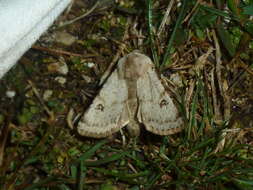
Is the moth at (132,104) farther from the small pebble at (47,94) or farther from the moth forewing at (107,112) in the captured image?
the small pebble at (47,94)

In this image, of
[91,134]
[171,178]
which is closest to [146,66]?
[91,134]

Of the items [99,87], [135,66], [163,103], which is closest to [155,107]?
[163,103]

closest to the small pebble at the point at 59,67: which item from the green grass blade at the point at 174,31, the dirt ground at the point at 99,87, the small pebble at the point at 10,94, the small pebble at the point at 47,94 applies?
the dirt ground at the point at 99,87

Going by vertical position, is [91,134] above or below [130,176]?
above

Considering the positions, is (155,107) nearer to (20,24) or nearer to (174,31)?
(174,31)

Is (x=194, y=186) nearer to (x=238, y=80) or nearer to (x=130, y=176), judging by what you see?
(x=130, y=176)

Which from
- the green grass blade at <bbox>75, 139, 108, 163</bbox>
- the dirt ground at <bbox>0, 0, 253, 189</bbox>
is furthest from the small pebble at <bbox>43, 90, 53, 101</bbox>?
the green grass blade at <bbox>75, 139, 108, 163</bbox>

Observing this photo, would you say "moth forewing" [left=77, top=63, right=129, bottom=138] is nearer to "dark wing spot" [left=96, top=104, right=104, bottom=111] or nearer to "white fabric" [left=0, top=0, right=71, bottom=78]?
"dark wing spot" [left=96, top=104, right=104, bottom=111]
